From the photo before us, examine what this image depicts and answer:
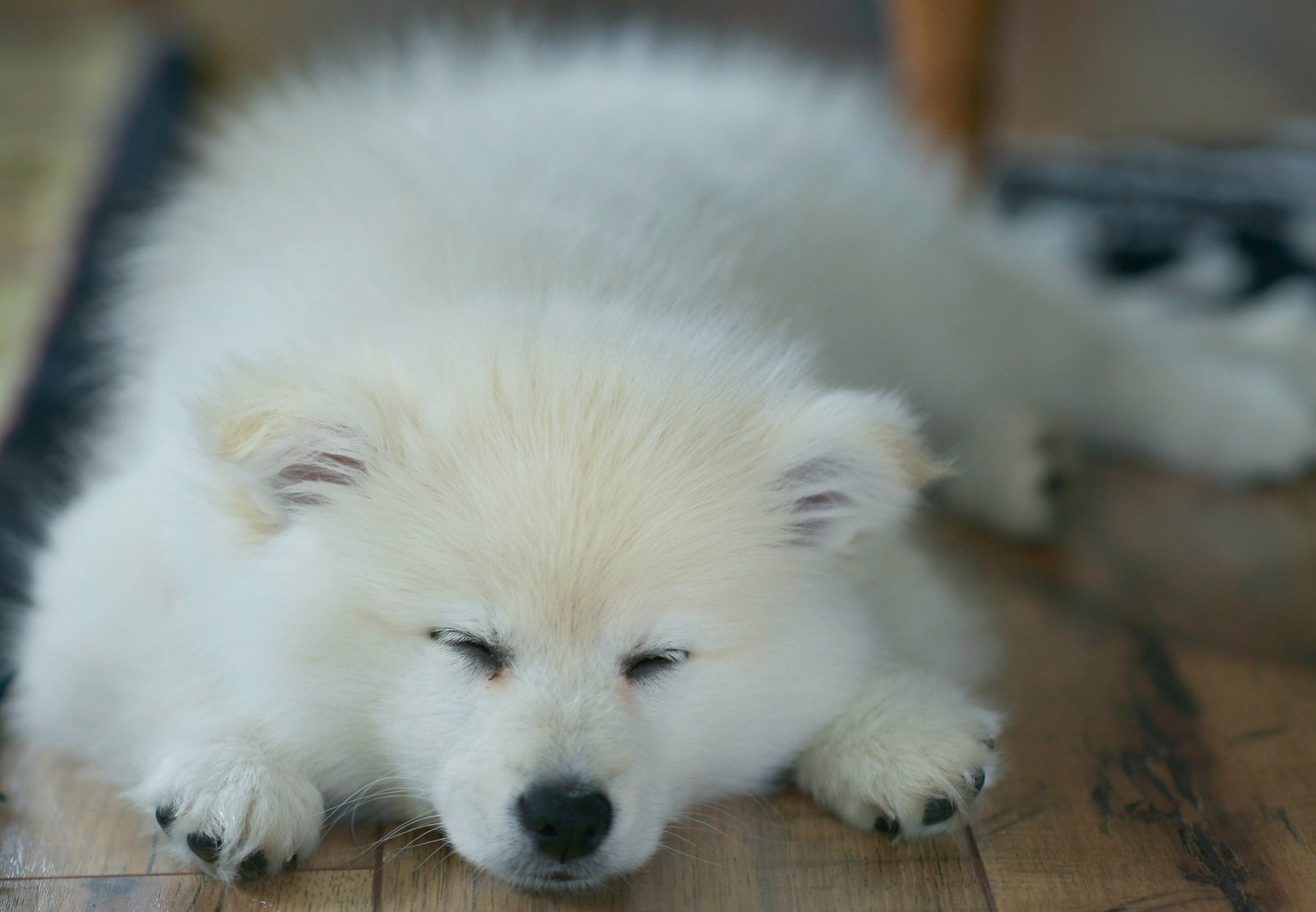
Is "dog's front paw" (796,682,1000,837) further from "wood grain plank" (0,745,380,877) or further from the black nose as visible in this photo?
"wood grain plank" (0,745,380,877)

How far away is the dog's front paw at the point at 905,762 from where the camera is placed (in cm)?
183

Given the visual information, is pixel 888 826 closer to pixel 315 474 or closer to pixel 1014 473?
pixel 315 474

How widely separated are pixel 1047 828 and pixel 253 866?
1153 millimetres

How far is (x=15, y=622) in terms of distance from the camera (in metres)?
2.47

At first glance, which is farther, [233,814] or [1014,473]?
[1014,473]

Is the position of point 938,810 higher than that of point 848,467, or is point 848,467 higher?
point 848,467

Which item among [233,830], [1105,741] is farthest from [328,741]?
[1105,741]

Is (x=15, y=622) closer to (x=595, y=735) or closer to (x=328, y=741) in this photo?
(x=328, y=741)

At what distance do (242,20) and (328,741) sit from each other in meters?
4.52

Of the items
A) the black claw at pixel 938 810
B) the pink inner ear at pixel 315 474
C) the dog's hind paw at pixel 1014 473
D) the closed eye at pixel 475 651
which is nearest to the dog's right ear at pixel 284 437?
the pink inner ear at pixel 315 474

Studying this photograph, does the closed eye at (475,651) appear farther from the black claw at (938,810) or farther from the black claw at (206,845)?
the black claw at (938,810)

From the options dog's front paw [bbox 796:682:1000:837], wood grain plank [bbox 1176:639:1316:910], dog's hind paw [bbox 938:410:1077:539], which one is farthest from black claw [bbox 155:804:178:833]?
dog's hind paw [bbox 938:410:1077:539]

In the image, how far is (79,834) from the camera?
6.31ft

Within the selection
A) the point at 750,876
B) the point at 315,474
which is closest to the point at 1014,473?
the point at 750,876
